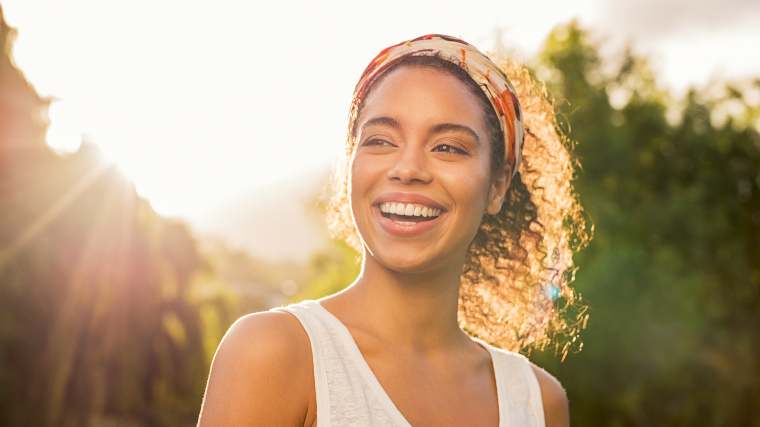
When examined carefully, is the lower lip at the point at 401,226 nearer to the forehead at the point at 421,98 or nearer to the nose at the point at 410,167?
the nose at the point at 410,167

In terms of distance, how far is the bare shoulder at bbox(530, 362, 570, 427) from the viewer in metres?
3.03

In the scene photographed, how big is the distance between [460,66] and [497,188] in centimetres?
42

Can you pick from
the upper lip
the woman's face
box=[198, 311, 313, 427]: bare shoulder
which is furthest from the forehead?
box=[198, 311, 313, 427]: bare shoulder

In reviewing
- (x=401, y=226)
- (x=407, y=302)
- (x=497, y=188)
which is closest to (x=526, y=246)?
(x=497, y=188)

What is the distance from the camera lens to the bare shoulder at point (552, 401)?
303 cm

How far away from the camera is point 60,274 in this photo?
18109 millimetres

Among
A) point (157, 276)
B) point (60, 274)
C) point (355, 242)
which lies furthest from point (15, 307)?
point (355, 242)

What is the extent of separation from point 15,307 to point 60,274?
990mm

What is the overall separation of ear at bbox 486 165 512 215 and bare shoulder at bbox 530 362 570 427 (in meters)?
0.52

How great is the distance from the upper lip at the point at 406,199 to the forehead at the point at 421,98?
199mm

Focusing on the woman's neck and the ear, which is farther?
the ear

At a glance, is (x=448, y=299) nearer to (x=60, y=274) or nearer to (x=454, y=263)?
(x=454, y=263)

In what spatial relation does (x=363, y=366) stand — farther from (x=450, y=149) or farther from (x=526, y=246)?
(x=526, y=246)

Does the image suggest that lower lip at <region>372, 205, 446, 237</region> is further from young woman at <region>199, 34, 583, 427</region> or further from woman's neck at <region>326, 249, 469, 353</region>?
woman's neck at <region>326, 249, 469, 353</region>
